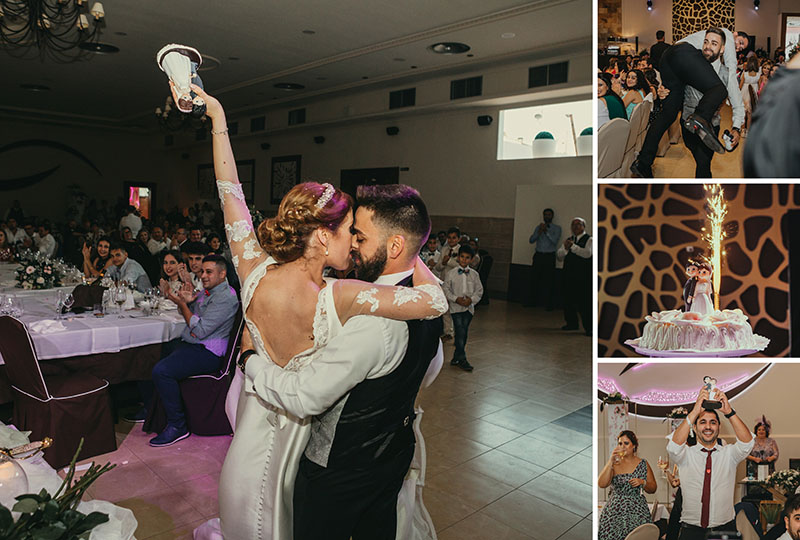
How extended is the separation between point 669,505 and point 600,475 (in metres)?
0.23

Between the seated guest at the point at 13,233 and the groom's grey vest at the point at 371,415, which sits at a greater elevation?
the seated guest at the point at 13,233

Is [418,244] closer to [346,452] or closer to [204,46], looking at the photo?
[346,452]

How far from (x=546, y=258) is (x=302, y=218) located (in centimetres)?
802

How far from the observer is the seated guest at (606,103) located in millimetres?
1141

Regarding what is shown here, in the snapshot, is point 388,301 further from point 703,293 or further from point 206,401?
point 206,401

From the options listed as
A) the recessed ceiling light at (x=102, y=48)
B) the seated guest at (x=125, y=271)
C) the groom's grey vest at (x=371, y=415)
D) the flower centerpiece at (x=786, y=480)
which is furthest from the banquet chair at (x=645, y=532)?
the recessed ceiling light at (x=102, y=48)

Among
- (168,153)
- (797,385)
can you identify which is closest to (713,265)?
(797,385)

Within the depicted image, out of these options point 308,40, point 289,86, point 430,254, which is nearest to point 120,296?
point 430,254

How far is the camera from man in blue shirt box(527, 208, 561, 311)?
9258mm

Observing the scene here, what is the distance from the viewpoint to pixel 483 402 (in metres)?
4.56

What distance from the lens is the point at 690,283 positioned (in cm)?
117

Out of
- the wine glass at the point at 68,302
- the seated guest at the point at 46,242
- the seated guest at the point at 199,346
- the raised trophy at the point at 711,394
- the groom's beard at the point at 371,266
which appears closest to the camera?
the raised trophy at the point at 711,394

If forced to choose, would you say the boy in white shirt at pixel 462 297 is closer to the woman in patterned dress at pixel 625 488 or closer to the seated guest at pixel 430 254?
the seated guest at pixel 430 254

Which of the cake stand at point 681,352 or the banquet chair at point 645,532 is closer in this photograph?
the cake stand at point 681,352
